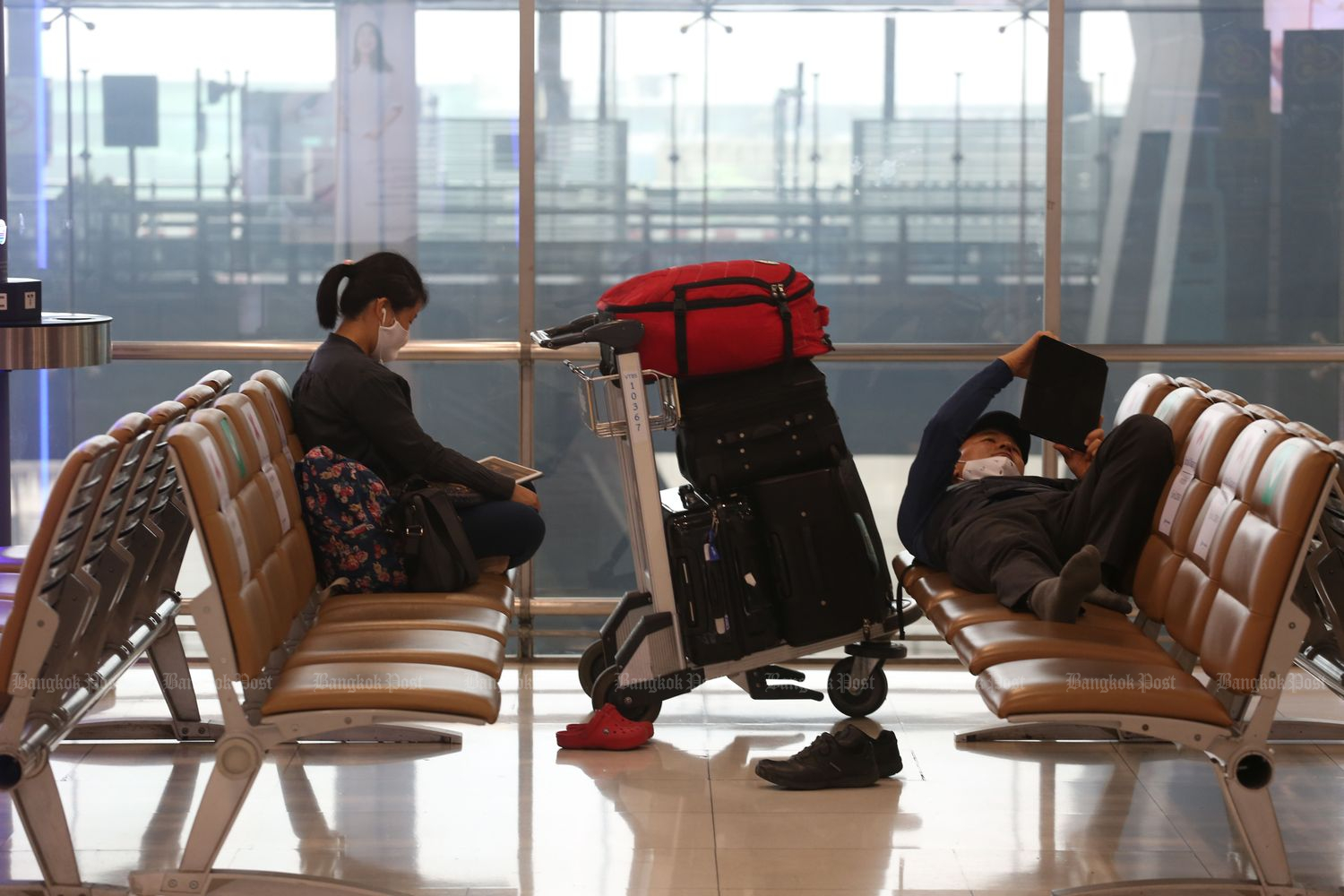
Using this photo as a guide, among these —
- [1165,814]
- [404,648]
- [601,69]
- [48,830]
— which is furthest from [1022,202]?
[48,830]

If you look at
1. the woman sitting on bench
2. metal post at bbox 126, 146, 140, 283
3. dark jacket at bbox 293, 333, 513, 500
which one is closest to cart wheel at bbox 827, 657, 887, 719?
the woman sitting on bench

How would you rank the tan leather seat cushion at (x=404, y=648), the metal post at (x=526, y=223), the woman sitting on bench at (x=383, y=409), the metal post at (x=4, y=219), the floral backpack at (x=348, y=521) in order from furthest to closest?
1. the metal post at (x=526, y=223)
2. the metal post at (x=4, y=219)
3. the woman sitting on bench at (x=383, y=409)
4. the floral backpack at (x=348, y=521)
5. the tan leather seat cushion at (x=404, y=648)

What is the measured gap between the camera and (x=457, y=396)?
4.77 metres

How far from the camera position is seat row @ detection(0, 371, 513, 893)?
2.68 meters

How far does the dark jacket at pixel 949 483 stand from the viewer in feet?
12.3

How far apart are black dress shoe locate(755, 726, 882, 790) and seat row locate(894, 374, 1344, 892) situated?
412mm

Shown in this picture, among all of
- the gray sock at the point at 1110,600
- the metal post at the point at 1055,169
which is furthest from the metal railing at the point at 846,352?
the gray sock at the point at 1110,600

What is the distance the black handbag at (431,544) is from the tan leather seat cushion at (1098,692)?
1241 millimetres

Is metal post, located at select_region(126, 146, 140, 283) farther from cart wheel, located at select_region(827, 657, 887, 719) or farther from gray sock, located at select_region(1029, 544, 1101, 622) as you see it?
gray sock, located at select_region(1029, 544, 1101, 622)

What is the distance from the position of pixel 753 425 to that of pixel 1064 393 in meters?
0.83

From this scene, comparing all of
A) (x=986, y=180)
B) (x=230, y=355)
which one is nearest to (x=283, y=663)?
(x=230, y=355)

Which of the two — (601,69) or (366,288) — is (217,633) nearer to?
(366,288)

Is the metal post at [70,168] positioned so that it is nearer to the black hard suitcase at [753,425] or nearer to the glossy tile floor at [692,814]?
the glossy tile floor at [692,814]

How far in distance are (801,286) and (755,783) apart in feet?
3.89
